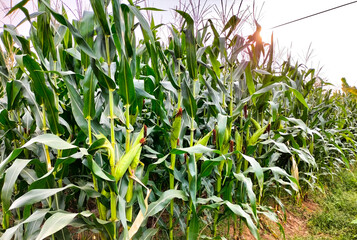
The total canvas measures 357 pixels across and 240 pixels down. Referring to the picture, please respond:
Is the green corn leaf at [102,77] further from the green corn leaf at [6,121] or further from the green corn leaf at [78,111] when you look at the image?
the green corn leaf at [6,121]

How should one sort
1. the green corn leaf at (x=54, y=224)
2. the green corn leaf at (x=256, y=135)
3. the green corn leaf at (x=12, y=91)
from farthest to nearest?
the green corn leaf at (x=256, y=135) → the green corn leaf at (x=12, y=91) → the green corn leaf at (x=54, y=224)

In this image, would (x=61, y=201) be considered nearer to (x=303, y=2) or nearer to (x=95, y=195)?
(x=95, y=195)

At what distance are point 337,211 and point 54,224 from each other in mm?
2597

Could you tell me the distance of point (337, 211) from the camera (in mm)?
2293

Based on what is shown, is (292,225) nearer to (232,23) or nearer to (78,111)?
(232,23)

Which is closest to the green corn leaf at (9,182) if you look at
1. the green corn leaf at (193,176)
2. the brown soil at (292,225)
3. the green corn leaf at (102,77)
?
the green corn leaf at (102,77)

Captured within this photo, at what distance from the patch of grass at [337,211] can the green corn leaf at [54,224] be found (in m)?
2.06

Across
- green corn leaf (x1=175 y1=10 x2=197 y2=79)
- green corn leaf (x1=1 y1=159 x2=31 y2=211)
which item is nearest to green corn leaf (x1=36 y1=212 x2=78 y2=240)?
green corn leaf (x1=1 y1=159 x2=31 y2=211)

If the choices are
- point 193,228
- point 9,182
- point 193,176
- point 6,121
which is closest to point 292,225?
point 193,228

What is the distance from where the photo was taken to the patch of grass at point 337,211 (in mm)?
1961

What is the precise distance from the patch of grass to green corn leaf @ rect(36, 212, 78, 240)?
2.06m

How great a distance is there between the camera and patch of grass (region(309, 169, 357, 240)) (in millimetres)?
1961

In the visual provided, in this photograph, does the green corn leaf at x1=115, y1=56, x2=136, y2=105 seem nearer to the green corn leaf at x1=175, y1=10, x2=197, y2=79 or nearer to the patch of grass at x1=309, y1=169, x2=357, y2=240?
the green corn leaf at x1=175, y1=10, x2=197, y2=79

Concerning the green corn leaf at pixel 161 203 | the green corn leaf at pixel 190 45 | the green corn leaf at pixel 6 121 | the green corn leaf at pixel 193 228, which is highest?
the green corn leaf at pixel 190 45
